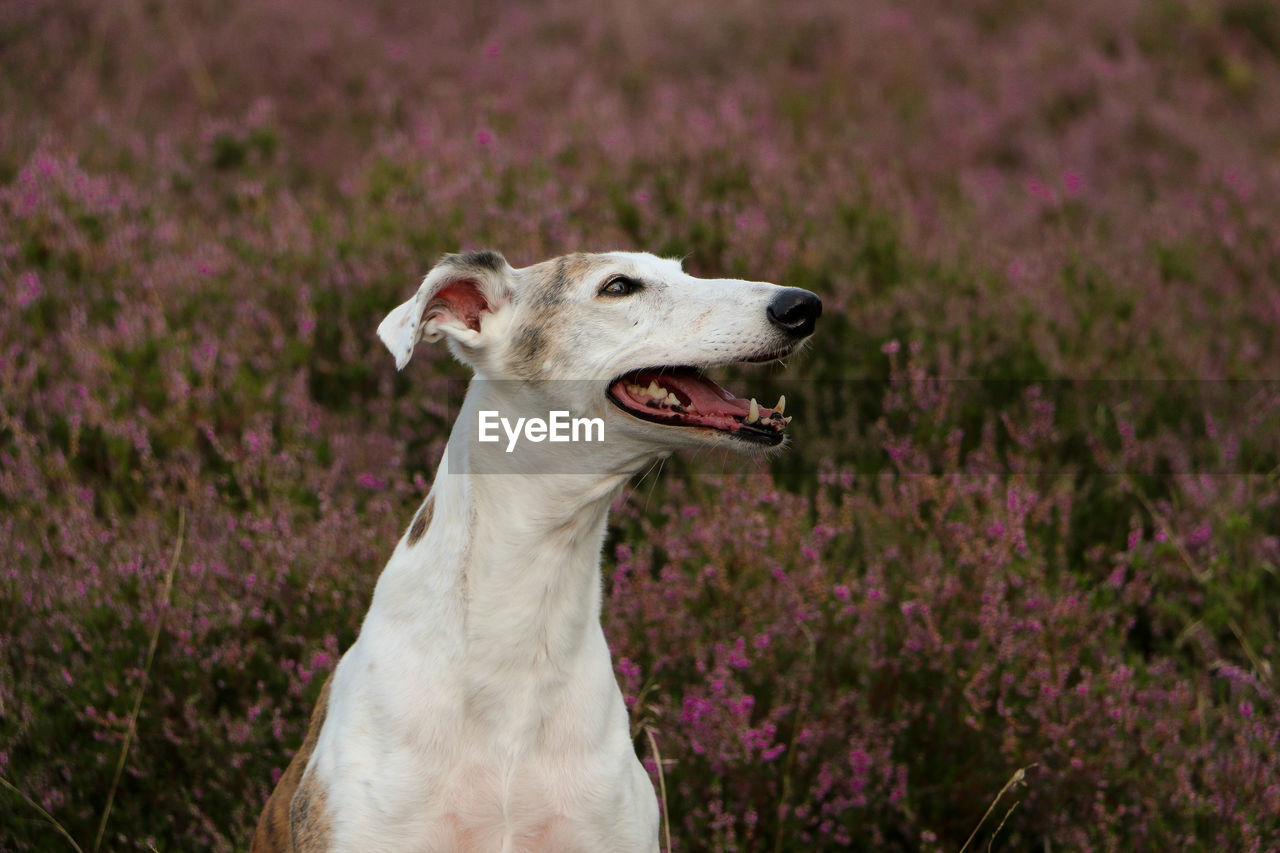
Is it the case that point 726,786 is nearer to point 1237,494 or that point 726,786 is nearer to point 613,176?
point 1237,494

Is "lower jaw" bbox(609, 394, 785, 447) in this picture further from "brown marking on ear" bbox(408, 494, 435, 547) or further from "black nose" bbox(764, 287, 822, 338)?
"brown marking on ear" bbox(408, 494, 435, 547)

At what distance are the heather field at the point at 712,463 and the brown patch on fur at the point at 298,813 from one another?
1.44 feet

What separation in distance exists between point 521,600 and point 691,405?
1.83 ft

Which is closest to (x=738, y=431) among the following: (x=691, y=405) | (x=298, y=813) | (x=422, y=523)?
(x=691, y=405)

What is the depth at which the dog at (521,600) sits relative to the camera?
8.70 feet

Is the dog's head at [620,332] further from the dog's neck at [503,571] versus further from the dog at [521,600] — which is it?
the dog's neck at [503,571]

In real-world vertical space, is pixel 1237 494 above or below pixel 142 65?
below

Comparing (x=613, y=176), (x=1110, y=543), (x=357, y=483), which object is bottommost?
(x=1110, y=543)

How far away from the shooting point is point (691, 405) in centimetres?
282

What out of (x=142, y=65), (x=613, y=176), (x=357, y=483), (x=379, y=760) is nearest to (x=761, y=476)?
(x=357, y=483)

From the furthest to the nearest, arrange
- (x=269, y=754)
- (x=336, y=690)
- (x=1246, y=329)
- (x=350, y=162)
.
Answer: (x=350, y=162) → (x=1246, y=329) → (x=269, y=754) → (x=336, y=690)

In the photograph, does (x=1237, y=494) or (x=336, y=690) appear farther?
(x=1237, y=494)

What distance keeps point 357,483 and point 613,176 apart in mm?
2539

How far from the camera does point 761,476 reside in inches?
174
